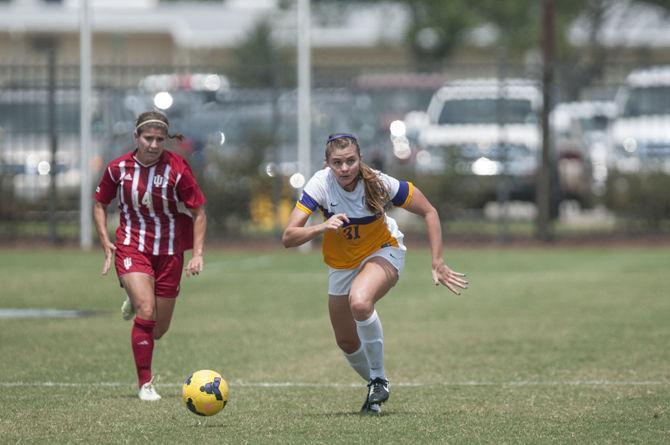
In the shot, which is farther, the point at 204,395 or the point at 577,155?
the point at 577,155

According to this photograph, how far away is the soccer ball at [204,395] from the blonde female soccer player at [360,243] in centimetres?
99

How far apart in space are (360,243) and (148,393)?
176cm

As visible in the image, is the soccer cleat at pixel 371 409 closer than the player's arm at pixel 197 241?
Yes

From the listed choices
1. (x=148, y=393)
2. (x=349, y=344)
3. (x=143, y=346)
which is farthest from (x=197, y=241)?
(x=349, y=344)

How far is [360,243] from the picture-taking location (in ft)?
29.4

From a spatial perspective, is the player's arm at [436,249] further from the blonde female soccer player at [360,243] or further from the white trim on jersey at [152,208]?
the white trim on jersey at [152,208]

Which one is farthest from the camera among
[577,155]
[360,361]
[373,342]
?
[577,155]

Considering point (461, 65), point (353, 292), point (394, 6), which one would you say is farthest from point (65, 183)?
point (394, 6)

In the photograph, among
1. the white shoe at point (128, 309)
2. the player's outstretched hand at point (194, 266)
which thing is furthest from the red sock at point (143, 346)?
the player's outstretched hand at point (194, 266)

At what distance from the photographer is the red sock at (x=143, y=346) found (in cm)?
924

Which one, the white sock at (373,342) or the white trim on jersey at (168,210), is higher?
the white trim on jersey at (168,210)

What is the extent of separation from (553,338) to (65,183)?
16069 mm

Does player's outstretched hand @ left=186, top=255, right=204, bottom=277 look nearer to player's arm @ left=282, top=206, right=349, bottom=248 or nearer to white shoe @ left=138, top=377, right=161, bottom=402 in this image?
white shoe @ left=138, top=377, right=161, bottom=402

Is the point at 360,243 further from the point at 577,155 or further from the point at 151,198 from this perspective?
the point at 577,155
